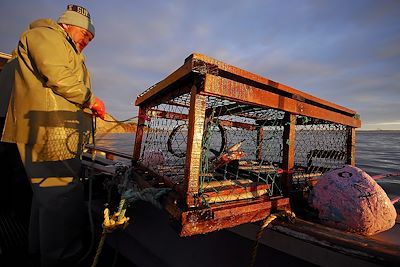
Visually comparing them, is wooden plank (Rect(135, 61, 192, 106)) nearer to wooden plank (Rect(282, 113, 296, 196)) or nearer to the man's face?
the man's face

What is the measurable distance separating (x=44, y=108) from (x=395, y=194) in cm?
1095

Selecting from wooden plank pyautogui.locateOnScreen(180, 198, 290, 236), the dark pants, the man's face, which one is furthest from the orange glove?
wooden plank pyautogui.locateOnScreen(180, 198, 290, 236)

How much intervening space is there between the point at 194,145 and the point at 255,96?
836 millimetres

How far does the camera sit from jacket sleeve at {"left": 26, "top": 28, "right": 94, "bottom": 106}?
2.24 metres

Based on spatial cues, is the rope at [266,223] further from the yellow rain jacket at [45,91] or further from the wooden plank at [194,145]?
the yellow rain jacket at [45,91]

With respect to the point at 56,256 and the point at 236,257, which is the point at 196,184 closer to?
the point at 236,257

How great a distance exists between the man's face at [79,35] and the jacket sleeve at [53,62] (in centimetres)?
42

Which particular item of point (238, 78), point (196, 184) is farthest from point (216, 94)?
point (196, 184)

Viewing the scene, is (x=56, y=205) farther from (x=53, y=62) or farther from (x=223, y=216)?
(x=223, y=216)

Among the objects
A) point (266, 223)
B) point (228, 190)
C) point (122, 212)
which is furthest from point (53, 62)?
point (266, 223)

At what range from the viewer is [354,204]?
200cm

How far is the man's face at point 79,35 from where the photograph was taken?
2.79 m


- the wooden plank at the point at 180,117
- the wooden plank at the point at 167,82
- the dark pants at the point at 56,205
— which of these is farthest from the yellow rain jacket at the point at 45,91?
the wooden plank at the point at 180,117

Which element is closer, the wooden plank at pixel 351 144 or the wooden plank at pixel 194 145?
the wooden plank at pixel 194 145
